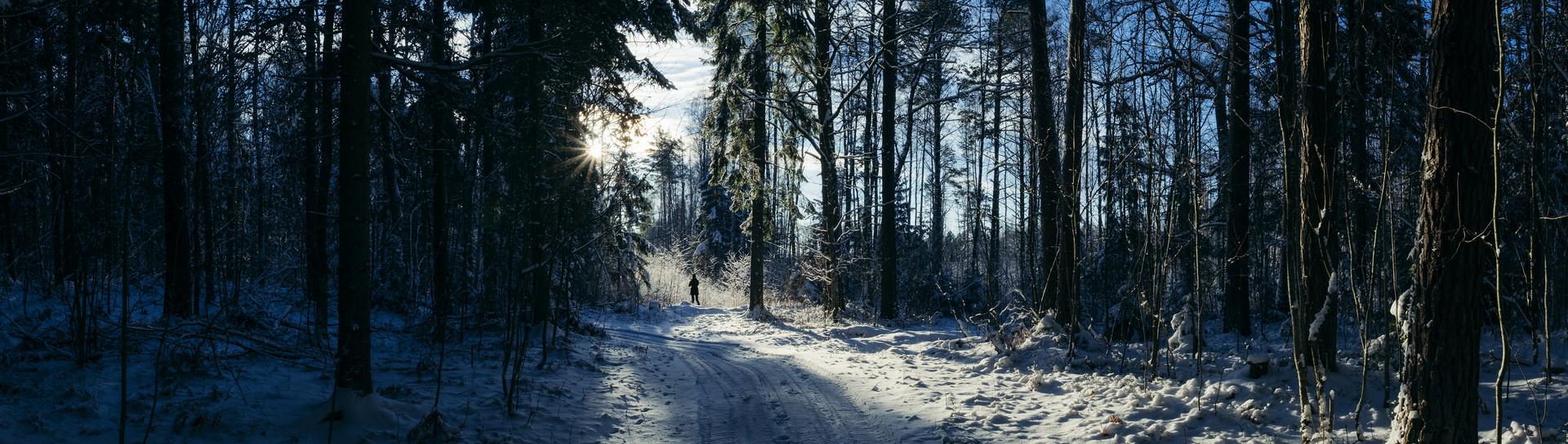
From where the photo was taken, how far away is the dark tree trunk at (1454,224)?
3770 millimetres

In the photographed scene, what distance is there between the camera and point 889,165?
628 inches

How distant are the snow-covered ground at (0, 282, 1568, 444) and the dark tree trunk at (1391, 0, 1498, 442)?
51.2 inches

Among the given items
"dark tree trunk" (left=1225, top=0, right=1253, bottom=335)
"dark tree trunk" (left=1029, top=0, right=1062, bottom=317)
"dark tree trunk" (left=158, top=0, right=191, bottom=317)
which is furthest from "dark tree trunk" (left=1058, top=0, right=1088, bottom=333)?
"dark tree trunk" (left=158, top=0, right=191, bottom=317)

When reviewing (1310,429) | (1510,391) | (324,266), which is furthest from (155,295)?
(1510,391)

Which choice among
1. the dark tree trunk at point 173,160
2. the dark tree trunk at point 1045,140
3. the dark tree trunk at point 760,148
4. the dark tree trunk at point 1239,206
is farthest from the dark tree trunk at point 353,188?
the dark tree trunk at point 1239,206

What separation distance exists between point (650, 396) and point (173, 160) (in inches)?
253

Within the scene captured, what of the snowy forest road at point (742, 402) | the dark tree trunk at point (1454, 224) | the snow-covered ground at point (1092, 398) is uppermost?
the dark tree trunk at point (1454, 224)

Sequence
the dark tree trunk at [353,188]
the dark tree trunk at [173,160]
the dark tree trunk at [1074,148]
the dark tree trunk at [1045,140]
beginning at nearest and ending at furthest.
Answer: the dark tree trunk at [353,188] → the dark tree trunk at [173,160] → the dark tree trunk at [1074,148] → the dark tree trunk at [1045,140]

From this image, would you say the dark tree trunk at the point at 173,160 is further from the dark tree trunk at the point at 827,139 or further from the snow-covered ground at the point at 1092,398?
the dark tree trunk at the point at 827,139

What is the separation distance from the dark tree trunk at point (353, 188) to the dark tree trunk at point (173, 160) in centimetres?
356

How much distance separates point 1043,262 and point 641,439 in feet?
22.9

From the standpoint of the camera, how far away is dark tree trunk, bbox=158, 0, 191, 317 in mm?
7797

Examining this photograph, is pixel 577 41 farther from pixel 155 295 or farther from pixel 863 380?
pixel 155 295

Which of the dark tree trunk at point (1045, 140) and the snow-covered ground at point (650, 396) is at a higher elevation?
the dark tree trunk at point (1045, 140)
